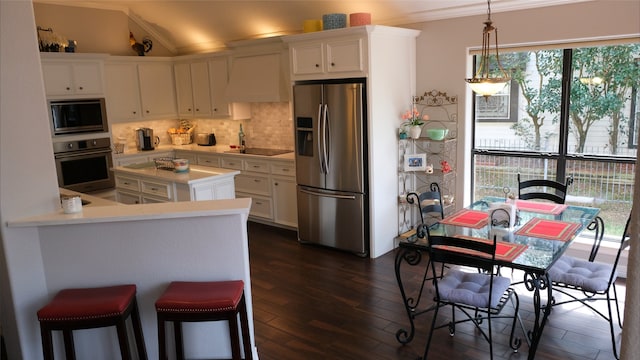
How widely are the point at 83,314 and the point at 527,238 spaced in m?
2.67

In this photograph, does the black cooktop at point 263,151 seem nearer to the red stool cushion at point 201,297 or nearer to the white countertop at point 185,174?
the white countertop at point 185,174

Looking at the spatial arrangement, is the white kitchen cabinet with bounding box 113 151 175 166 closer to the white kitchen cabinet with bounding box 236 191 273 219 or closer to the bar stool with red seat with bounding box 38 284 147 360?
the white kitchen cabinet with bounding box 236 191 273 219

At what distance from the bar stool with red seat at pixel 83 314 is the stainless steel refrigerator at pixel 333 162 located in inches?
109

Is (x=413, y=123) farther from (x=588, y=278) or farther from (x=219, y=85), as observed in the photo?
(x=219, y=85)

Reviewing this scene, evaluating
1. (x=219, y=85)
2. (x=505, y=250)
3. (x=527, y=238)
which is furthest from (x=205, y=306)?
(x=219, y=85)

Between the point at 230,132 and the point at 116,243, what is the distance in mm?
4691

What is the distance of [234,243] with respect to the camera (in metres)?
2.82

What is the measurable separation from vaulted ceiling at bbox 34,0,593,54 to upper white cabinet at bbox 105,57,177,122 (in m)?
0.60

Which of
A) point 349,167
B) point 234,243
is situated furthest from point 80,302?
point 349,167

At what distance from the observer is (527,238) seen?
3.16 m

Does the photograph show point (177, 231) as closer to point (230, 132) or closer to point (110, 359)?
point (110, 359)

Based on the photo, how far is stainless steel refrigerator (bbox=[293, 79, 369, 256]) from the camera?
4836mm

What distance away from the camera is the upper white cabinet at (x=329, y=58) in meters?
4.69

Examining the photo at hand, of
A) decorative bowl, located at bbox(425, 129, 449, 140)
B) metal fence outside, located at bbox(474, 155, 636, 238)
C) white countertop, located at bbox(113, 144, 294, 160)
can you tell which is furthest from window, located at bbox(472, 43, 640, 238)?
white countertop, located at bbox(113, 144, 294, 160)
